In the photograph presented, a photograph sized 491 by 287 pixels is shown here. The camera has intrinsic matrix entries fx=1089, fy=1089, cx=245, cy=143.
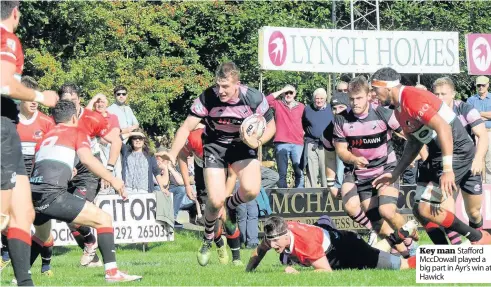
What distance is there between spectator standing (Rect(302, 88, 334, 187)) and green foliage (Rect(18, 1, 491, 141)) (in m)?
9.51

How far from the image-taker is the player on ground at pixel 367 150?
13.7 m

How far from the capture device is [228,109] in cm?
1340

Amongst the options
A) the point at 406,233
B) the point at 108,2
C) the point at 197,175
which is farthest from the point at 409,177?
the point at 108,2

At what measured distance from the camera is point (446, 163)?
37.1ft

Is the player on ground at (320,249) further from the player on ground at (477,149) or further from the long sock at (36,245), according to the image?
the long sock at (36,245)

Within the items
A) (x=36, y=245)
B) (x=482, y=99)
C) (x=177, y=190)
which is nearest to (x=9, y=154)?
(x=36, y=245)

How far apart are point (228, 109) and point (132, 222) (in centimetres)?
610

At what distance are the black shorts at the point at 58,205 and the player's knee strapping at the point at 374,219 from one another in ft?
13.5

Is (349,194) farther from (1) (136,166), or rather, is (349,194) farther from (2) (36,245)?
(1) (136,166)

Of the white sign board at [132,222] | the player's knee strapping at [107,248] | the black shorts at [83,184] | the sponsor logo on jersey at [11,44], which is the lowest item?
the white sign board at [132,222]

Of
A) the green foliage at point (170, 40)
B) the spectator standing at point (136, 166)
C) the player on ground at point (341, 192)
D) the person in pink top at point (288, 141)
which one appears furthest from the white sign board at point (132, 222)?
the green foliage at point (170, 40)

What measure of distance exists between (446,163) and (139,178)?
936 cm

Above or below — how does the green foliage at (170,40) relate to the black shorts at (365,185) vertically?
above

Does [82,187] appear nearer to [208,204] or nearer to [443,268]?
[208,204]
